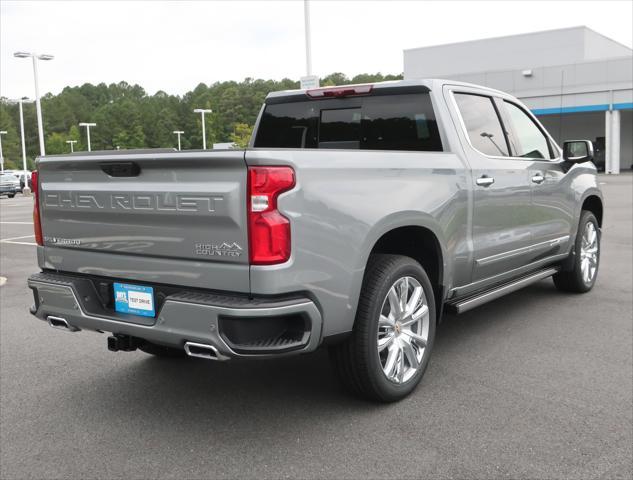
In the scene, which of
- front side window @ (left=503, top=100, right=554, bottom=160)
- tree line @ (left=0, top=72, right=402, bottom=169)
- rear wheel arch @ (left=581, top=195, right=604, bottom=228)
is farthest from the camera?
tree line @ (left=0, top=72, right=402, bottom=169)

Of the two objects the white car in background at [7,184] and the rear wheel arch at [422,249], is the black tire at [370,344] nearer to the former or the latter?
the rear wheel arch at [422,249]

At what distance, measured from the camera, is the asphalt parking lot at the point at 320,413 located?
3.11 m

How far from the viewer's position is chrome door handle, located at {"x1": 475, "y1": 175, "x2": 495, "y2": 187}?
14.8ft

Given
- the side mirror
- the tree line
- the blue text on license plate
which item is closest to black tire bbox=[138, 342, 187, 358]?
the blue text on license plate

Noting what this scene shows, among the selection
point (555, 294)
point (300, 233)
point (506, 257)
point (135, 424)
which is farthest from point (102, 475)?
point (555, 294)

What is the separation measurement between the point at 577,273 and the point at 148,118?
118900 mm

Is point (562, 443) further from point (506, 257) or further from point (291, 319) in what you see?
point (506, 257)

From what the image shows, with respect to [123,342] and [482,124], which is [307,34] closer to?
[482,124]

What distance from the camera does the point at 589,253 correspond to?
6699 millimetres

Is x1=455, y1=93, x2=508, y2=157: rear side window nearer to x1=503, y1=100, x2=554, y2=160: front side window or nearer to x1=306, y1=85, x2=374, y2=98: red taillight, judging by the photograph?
x1=503, y1=100, x2=554, y2=160: front side window

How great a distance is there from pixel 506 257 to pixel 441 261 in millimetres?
1019

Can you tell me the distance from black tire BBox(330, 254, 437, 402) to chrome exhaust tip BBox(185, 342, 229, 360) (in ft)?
2.47

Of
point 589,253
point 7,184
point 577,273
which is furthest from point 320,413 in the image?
point 7,184

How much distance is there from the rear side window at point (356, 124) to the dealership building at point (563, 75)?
2903 centimetres
